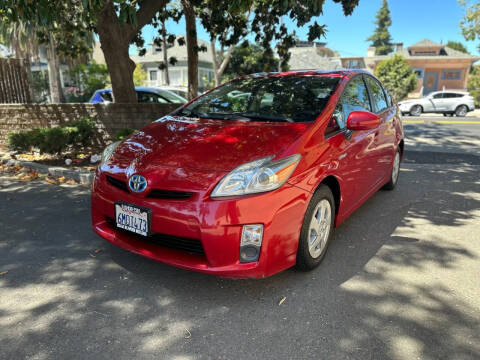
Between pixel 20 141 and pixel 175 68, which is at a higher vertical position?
pixel 175 68

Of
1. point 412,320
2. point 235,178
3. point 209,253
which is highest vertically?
point 235,178

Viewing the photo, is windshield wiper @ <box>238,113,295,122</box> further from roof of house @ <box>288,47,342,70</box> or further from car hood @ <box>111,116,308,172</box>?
roof of house @ <box>288,47,342,70</box>

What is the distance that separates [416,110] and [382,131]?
19935 millimetres

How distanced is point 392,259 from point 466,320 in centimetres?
87

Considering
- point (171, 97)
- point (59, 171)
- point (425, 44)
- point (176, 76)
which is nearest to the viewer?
point (59, 171)

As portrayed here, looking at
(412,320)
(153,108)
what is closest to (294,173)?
(412,320)

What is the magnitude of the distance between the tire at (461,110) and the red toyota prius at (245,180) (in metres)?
20.6

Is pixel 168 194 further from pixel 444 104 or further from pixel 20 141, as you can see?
pixel 444 104

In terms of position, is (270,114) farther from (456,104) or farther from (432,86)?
(432,86)

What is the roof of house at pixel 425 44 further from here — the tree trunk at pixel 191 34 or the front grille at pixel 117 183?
the front grille at pixel 117 183

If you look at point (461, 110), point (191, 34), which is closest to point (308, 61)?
point (461, 110)

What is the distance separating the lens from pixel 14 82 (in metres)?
9.23

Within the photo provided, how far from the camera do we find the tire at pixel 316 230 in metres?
2.66

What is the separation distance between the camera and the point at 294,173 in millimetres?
2557
